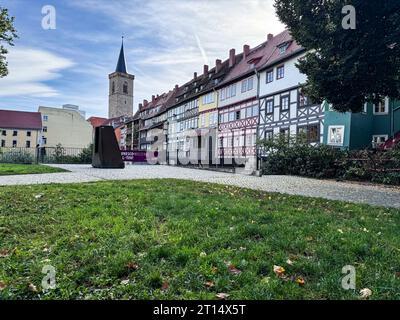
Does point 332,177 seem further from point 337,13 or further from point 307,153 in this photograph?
point 337,13

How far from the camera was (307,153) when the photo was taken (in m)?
17.2

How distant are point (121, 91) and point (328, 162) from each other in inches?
3329

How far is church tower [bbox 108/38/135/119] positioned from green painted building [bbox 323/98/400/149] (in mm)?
78467

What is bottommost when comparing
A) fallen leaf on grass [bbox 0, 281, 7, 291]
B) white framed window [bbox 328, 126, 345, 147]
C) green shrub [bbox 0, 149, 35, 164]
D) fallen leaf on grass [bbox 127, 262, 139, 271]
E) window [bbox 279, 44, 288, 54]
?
fallen leaf on grass [bbox 0, 281, 7, 291]

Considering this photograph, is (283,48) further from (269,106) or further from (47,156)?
(47,156)

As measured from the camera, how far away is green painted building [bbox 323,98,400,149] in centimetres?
2112

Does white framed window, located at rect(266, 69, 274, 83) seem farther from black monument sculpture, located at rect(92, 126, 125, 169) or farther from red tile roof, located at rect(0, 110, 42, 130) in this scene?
red tile roof, located at rect(0, 110, 42, 130)

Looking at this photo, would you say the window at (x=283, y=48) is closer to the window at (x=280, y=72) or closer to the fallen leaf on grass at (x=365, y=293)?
the window at (x=280, y=72)

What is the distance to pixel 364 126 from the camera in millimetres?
21969

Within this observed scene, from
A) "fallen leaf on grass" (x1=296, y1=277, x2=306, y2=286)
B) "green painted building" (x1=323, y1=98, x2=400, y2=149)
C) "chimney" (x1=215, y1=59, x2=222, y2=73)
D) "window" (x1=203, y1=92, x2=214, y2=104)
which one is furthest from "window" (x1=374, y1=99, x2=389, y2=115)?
"chimney" (x1=215, y1=59, x2=222, y2=73)

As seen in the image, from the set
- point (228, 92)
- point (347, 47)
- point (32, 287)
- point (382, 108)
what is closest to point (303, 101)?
point (382, 108)

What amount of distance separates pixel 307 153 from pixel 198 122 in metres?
26.2

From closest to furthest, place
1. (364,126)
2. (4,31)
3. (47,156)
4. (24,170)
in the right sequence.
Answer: (4,31) < (24,170) < (364,126) < (47,156)

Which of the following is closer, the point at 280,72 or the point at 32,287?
the point at 32,287
